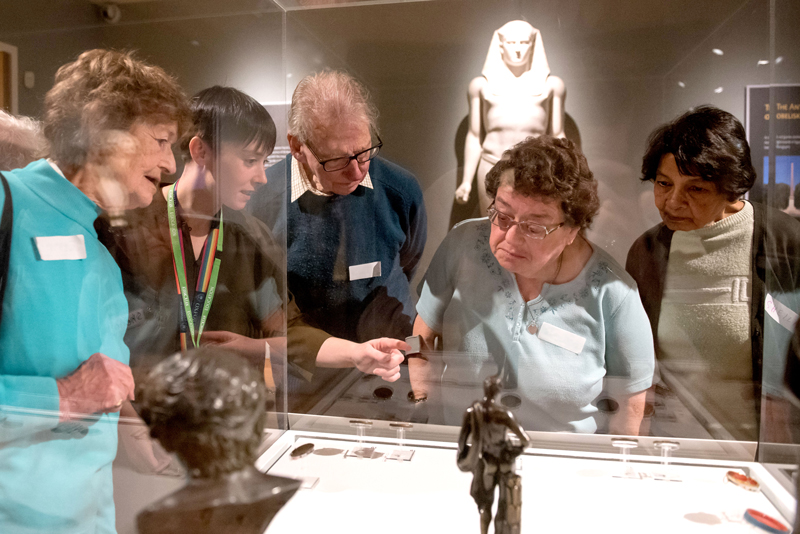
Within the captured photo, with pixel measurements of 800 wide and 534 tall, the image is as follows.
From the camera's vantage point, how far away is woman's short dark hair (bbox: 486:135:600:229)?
1.96m

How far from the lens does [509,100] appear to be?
201 cm

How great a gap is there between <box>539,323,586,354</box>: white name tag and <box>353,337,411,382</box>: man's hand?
57 cm

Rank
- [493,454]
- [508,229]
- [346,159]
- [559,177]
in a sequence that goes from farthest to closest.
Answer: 1. [346,159]
2. [508,229]
3. [559,177]
4. [493,454]

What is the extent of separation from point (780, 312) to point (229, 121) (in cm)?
227

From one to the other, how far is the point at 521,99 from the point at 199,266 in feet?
4.79

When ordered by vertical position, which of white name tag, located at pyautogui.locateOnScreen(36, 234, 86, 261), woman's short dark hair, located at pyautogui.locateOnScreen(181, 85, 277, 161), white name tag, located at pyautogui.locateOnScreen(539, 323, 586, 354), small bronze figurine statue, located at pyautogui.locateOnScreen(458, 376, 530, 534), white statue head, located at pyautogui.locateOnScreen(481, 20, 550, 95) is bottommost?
small bronze figurine statue, located at pyautogui.locateOnScreen(458, 376, 530, 534)

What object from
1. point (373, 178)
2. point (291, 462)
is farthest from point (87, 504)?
point (373, 178)

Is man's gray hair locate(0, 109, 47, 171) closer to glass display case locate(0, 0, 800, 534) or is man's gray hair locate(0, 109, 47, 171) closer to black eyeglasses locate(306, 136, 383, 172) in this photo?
glass display case locate(0, 0, 800, 534)

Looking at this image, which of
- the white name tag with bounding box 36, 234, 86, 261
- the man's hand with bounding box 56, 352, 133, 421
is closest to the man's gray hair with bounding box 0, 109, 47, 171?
the white name tag with bounding box 36, 234, 86, 261

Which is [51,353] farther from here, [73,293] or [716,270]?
[716,270]

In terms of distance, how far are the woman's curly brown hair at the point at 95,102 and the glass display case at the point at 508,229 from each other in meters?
0.05

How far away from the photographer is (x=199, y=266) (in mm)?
2191

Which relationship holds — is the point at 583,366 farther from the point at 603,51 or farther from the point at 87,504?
the point at 87,504

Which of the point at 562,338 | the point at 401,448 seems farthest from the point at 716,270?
the point at 401,448
